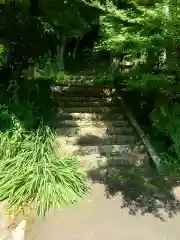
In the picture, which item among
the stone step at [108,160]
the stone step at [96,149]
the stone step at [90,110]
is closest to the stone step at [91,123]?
the stone step at [90,110]

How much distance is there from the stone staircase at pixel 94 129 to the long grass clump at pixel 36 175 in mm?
944

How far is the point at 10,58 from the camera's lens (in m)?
9.25

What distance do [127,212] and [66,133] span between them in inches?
131

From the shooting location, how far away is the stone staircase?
8008 mm

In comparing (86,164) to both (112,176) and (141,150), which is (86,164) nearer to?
(112,176)

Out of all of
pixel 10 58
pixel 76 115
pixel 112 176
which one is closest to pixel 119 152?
pixel 112 176

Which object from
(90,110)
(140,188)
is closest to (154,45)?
(140,188)

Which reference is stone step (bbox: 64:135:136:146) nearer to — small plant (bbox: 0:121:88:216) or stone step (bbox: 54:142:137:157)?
stone step (bbox: 54:142:137:157)

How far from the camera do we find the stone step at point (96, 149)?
26.5 ft

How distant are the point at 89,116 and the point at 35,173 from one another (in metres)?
3.52

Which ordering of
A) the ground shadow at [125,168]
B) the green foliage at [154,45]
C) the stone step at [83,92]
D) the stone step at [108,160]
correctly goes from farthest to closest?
1. the stone step at [83,92]
2. the stone step at [108,160]
3. the ground shadow at [125,168]
4. the green foliage at [154,45]

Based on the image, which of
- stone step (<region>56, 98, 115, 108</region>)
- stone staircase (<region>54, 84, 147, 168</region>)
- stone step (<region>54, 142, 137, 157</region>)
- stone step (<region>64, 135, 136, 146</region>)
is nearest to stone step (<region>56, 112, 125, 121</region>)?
stone staircase (<region>54, 84, 147, 168</region>)

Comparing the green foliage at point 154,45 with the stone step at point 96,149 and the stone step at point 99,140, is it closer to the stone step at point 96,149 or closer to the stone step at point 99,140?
the stone step at point 96,149

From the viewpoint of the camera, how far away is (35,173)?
632 cm
